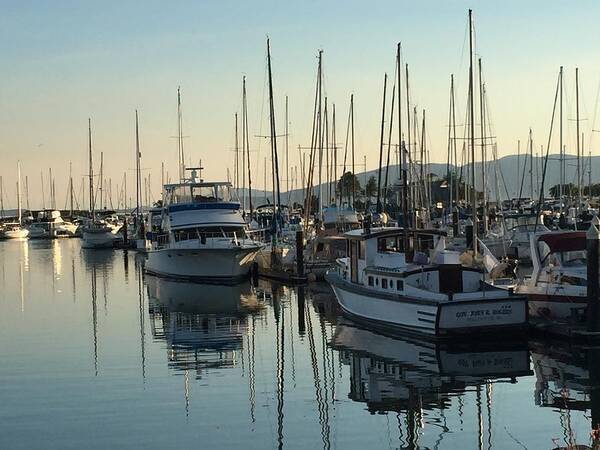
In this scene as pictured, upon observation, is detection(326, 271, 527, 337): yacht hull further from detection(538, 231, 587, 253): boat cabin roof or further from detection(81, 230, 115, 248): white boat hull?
detection(81, 230, 115, 248): white boat hull

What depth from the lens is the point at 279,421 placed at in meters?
20.2

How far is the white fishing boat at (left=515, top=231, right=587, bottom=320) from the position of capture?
28.5 meters

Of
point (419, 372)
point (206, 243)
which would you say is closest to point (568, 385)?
point (419, 372)

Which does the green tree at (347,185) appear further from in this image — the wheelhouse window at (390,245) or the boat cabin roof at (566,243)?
the boat cabin roof at (566,243)

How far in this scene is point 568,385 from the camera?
75.2 feet

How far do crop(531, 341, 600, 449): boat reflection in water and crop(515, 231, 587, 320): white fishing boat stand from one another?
4.62 feet

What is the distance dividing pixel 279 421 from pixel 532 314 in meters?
11.8

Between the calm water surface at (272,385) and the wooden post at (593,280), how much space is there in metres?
0.97

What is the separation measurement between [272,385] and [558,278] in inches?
377

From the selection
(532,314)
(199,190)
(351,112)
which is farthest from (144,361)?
(351,112)

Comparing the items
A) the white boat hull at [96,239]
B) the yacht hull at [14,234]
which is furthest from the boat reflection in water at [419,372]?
the yacht hull at [14,234]

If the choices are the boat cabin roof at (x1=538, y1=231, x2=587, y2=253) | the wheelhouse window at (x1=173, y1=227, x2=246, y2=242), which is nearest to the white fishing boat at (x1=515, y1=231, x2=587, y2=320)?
the boat cabin roof at (x1=538, y1=231, x2=587, y2=253)

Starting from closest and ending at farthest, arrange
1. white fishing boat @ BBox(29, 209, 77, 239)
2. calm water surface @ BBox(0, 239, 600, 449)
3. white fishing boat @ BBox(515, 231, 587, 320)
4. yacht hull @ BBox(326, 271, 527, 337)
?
calm water surface @ BBox(0, 239, 600, 449) → yacht hull @ BBox(326, 271, 527, 337) → white fishing boat @ BBox(515, 231, 587, 320) → white fishing boat @ BBox(29, 209, 77, 239)

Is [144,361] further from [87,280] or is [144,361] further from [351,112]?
[351,112]
